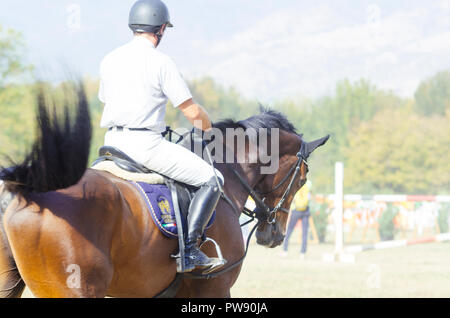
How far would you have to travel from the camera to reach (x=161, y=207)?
4.31 meters

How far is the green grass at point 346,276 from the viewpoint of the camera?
389 inches

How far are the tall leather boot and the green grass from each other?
5001 millimetres

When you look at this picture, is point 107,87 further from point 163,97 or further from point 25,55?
point 25,55

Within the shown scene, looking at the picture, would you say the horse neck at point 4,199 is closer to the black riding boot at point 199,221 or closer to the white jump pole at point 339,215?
the black riding boot at point 199,221

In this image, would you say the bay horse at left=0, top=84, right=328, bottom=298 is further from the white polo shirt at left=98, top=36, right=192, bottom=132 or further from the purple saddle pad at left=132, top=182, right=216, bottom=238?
the white polo shirt at left=98, top=36, right=192, bottom=132

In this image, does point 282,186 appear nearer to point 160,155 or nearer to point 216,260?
point 216,260

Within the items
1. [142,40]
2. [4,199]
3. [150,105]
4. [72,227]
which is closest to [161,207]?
[150,105]

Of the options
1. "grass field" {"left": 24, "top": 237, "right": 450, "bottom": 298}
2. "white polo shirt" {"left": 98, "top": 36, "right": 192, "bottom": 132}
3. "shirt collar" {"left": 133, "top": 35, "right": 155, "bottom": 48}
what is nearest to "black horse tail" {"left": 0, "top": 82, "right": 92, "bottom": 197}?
"white polo shirt" {"left": 98, "top": 36, "right": 192, "bottom": 132}

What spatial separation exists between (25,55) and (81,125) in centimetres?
2627

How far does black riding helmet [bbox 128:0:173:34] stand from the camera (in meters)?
4.47

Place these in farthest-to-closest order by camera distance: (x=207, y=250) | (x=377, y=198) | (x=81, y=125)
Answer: (x=377, y=198)
(x=207, y=250)
(x=81, y=125)

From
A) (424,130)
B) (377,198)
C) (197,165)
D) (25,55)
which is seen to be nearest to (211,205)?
(197,165)

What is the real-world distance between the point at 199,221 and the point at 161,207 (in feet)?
0.98
